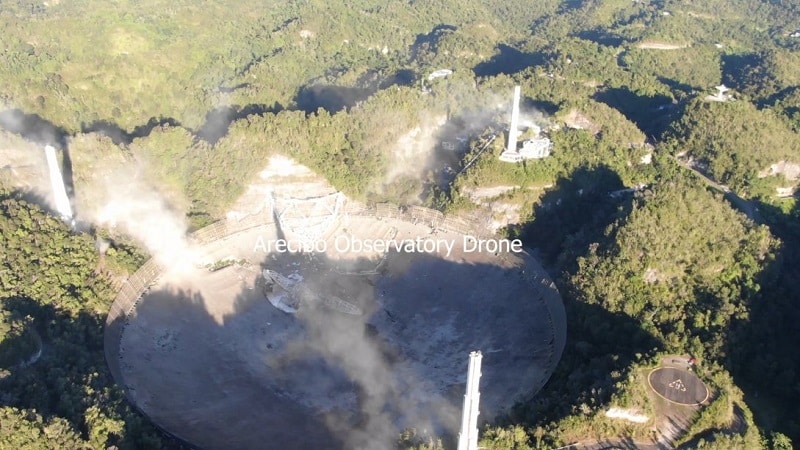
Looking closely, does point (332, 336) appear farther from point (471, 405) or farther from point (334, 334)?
point (471, 405)

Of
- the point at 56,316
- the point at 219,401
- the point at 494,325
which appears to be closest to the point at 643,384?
the point at 494,325

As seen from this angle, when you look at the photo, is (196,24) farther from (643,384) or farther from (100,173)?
(643,384)

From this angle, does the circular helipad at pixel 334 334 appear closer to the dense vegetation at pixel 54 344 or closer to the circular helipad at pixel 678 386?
the dense vegetation at pixel 54 344

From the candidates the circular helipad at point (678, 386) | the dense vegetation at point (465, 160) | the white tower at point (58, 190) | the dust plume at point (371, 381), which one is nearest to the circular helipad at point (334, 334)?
the dust plume at point (371, 381)

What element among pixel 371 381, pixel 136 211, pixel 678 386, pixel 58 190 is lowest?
pixel 371 381

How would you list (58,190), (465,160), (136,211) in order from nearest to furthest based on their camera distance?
(58,190)
(136,211)
(465,160)

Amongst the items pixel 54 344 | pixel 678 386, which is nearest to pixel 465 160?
pixel 678 386

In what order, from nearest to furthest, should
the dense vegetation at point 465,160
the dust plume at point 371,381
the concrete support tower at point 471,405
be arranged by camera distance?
1. the concrete support tower at point 471,405
2. the dust plume at point 371,381
3. the dense vegetation at point 465,160
